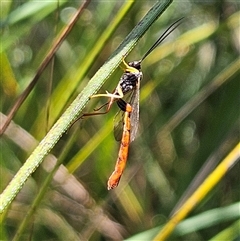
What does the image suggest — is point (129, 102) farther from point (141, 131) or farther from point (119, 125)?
point (141, 131)

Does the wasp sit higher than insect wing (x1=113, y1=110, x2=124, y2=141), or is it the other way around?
the wasp

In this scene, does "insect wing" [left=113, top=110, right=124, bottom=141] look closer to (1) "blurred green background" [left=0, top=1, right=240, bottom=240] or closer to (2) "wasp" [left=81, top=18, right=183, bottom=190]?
(2) "wasp" [left=81, top=18, right=183, bottom=190]

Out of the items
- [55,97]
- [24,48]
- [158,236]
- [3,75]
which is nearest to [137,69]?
[158,236]

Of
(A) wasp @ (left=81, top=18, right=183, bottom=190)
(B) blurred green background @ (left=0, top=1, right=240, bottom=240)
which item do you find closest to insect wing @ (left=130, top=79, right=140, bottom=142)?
(A) wasp @ (left=81, top=18, right=183, bottom=190)

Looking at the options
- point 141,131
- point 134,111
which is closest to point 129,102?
point 134,111

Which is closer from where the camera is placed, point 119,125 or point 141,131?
point 119,125

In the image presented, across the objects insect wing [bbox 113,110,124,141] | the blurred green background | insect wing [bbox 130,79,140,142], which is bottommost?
the blurred green background

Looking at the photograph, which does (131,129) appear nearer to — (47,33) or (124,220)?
(124,220)

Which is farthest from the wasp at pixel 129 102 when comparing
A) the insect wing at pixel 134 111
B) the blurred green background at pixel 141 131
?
the blurred green background at pixel 141 131

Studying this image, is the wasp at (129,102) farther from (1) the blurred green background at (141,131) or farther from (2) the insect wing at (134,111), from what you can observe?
(1) the blurred green background at (141,131)
